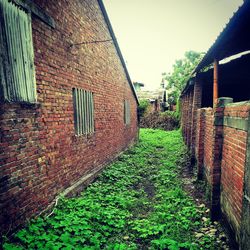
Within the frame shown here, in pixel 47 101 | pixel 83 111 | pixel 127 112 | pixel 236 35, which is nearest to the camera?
pixel 47 101

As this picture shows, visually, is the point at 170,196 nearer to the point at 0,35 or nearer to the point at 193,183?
the point at 193,183

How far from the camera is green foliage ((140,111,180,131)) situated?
22.4m

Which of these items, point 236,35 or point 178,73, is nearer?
point 236,35

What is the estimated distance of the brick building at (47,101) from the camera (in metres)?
2.95

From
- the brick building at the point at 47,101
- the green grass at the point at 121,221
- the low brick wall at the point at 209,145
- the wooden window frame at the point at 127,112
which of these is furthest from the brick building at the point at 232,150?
the wooden window frame at the point at 127,112

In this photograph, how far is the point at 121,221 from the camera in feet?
13.1

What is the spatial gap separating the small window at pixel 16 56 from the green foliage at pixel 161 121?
65.9 ft

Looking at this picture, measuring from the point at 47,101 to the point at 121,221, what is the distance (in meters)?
2.72

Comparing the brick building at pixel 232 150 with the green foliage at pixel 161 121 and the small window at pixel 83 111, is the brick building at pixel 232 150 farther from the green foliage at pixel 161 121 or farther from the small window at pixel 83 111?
the green foliage at pixel 161 121

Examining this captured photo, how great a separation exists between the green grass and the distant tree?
107 ft

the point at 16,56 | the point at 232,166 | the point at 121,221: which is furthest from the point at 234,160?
the point at 16,56

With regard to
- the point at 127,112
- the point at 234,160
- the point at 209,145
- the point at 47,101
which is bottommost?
the point at 209,145

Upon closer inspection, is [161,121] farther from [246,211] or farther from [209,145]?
[246,211]

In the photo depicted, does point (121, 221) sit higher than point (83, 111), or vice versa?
point (83, 111)
